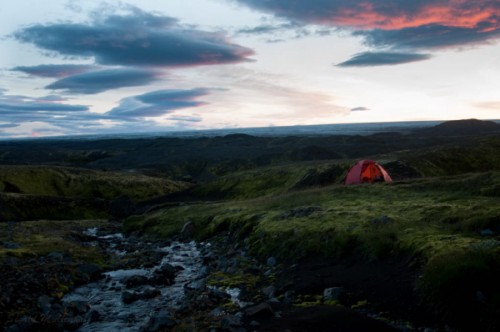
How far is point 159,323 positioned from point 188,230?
28.0 m

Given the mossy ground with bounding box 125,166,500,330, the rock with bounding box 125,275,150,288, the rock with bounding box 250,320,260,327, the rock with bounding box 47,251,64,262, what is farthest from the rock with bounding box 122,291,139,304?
the rock with bounding box 47,251,64,262

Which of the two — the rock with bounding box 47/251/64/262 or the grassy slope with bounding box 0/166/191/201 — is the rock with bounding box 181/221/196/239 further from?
the grassy slope with bounding box 0/166/191/201

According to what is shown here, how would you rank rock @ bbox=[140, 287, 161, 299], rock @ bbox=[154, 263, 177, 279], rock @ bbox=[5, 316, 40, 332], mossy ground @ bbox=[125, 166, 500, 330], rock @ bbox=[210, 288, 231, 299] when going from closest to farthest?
1. mossy ground @ bbox=[125, 166, 500, 330]
2. rock @ bbox=[5, 316, 40, 332]
3. rock @ bbox=[210, 288, 231, 299]
4. rock @ bbox=[140, 287, 161, 299]
5. rock @ bbox=[154, 263, 177, 279]

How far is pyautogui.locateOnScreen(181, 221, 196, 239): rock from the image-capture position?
45.6 metres

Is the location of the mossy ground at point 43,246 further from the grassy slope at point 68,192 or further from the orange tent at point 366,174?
the orange tent at point 366,174

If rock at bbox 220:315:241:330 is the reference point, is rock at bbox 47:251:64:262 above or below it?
below

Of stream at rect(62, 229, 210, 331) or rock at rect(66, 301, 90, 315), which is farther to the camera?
rock at rect(66, 301, 90, 315)

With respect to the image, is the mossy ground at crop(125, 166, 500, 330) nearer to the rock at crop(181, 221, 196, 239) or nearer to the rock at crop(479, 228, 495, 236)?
the rock at crop(479, 228, 495, 236)

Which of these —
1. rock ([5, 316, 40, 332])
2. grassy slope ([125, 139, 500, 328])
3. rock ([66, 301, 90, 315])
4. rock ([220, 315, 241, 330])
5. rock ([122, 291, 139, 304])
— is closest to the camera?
grassy slope ([125, 139, 500, 328])

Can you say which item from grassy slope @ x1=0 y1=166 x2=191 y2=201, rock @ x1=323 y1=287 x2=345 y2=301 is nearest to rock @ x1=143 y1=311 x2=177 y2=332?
rock @ x1=323 y1=287 x2=345 y2=301

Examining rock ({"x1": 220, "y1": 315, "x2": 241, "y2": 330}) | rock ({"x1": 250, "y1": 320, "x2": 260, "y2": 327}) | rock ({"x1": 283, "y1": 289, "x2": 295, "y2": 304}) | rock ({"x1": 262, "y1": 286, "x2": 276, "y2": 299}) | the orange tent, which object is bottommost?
rock ({"x1": 262, "y1": 286, "x2": 276, "y2": 299})

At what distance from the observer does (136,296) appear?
24078 millimetres

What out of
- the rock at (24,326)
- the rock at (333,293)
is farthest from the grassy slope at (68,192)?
the rock at (333,293)

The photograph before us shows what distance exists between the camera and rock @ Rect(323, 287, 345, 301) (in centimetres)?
1984
